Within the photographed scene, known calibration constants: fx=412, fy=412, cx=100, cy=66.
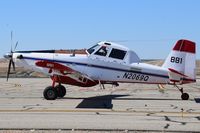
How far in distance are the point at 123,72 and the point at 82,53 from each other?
239 cm

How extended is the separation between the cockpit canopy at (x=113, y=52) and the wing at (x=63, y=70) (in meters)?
1.35

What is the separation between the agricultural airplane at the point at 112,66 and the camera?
21.0 meters

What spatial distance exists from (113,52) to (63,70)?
283 cm

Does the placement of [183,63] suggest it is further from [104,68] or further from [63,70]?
[63,70]

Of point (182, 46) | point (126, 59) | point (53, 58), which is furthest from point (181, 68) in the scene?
point (53, 58)

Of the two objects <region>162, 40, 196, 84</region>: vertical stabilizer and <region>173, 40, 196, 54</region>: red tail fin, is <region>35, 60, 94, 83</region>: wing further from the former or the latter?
<region>173, 40, 196, 54</region>: red tail fin

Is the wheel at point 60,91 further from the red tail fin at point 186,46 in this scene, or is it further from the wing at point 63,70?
the red tail fin at point 186,46

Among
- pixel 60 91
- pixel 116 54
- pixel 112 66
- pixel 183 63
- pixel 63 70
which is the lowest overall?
pixel 60 91

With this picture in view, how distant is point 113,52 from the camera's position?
21250 millimetres

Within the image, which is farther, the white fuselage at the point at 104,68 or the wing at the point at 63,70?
the white fuselage at the point at 104,68

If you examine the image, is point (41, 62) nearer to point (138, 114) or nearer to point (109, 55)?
point (109, 55)

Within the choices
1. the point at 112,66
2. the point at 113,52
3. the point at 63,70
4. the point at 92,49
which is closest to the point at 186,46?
the point at 113,52

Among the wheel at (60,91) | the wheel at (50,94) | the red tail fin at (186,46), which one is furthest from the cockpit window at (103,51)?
the red tail fin at (186,46)

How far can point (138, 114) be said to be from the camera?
13977 mm
